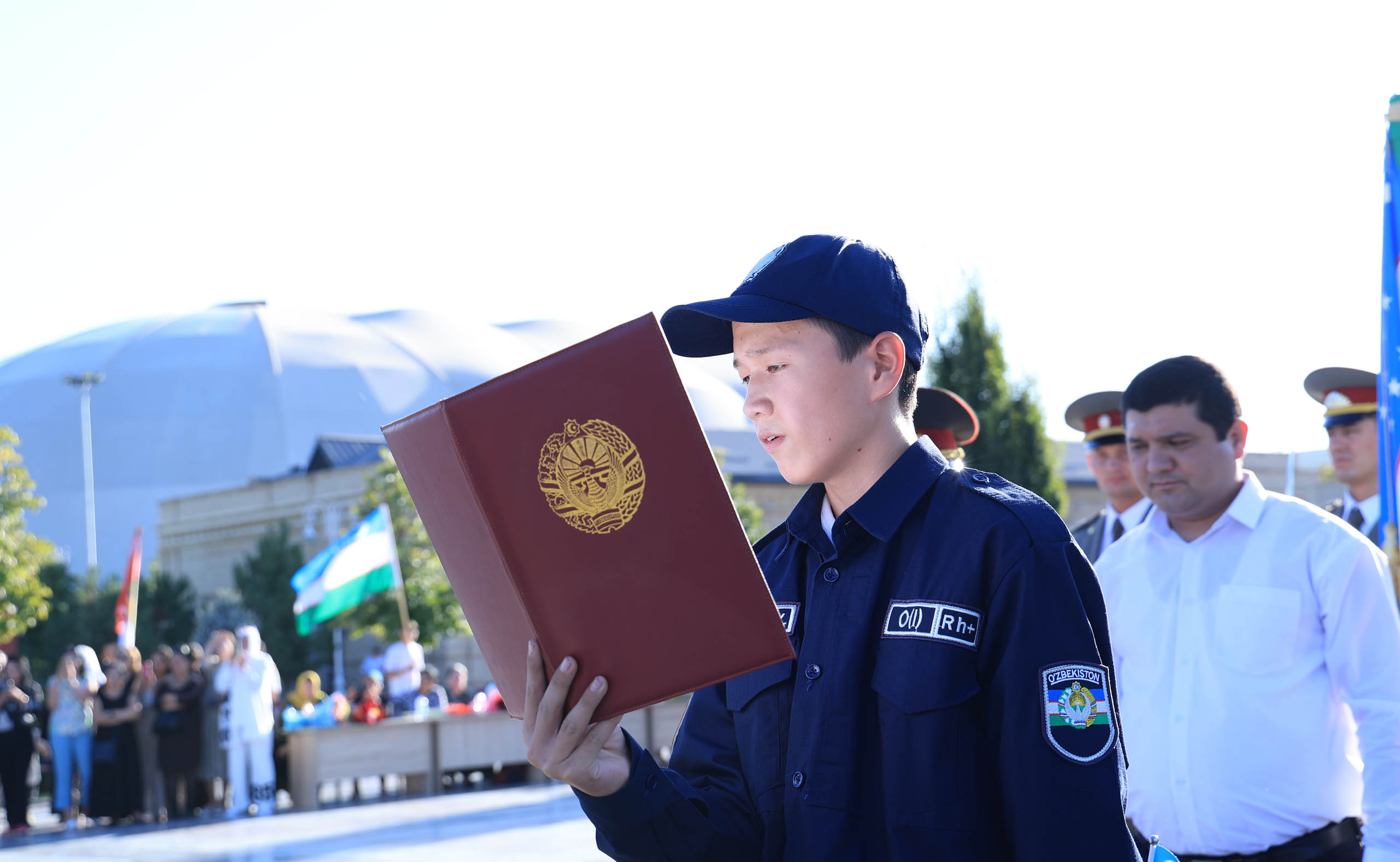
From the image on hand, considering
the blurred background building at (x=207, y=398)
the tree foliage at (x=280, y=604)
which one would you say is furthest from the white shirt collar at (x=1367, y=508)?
the blurred background building at (x=207, y=398)

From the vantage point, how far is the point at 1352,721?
3.24m

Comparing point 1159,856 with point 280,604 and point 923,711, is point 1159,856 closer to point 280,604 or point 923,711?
point 923,711

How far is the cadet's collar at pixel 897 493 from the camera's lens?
6.61ft

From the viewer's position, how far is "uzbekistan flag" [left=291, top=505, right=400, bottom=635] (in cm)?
1686

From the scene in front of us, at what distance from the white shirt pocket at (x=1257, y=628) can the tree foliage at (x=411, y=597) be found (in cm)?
2748

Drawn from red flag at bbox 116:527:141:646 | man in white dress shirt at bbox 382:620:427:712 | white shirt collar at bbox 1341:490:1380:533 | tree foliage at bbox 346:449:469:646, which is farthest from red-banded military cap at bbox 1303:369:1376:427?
tree foliage at bbox 346:449:469:646

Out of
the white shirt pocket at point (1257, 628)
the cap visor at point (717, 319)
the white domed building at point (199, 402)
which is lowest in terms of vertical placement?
the white shirt pocket at point (1257, 628)

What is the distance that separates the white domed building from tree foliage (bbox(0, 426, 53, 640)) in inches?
1926

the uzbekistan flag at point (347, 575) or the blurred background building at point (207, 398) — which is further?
the blurred background building at point (207, 398)

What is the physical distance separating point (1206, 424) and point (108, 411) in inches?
3583

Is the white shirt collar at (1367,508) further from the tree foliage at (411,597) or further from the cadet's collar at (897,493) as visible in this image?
the tree foliage at (411,597)

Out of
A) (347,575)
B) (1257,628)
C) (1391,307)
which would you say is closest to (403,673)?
(347,575)

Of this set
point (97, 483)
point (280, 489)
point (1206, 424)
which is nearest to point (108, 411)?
point (97, 483)

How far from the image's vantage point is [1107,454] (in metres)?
6.72
